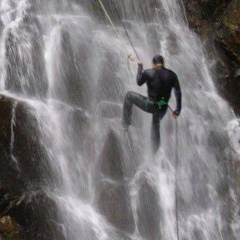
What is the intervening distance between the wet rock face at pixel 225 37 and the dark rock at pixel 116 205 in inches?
187

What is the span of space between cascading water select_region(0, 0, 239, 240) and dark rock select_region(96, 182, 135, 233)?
0.07 ft

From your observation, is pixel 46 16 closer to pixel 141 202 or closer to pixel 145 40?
pixel 145 40

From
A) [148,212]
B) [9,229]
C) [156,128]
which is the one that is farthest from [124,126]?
[9,229]

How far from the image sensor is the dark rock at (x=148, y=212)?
30.9 feet

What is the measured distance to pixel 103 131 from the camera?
33.3ft

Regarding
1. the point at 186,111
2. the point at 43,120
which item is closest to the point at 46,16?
the point at 43,120

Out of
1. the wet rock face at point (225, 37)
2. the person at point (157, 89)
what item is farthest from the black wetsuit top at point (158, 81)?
the wet rock face at point (225, 37)

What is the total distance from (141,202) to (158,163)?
3.94 ft

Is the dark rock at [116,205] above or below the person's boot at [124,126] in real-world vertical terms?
below

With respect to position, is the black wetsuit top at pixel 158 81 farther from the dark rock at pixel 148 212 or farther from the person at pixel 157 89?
the dark rock at pixel 148 212

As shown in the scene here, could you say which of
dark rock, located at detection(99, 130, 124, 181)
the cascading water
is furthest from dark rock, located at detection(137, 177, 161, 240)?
dark rock, located at detection(99, 130, 124, 181)

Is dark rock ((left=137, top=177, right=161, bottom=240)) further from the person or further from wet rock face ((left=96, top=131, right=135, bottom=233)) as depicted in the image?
the person

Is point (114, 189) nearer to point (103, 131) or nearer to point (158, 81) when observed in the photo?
point (103, 131)

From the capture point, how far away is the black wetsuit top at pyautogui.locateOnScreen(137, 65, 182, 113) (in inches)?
328
